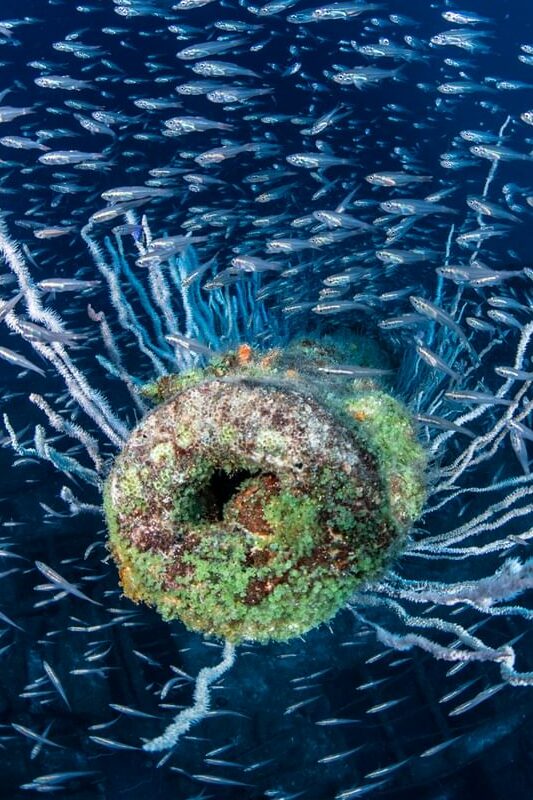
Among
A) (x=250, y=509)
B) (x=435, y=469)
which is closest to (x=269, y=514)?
(x=250, y=509)

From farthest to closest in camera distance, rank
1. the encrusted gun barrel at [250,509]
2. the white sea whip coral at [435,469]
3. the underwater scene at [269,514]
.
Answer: the white sea whip coral at [435,469] → the underwater scene at [269,514] → the encrusted gun barrel at [250,509]

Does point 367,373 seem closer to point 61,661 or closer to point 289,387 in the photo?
point 289,387

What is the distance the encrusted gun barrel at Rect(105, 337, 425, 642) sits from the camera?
2889 mm

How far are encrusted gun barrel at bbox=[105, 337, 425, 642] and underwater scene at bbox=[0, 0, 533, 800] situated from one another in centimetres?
1

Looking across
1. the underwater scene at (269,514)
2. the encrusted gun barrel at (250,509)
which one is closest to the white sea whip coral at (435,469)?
the underwater scene at (269,514)

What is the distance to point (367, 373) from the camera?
465 cm

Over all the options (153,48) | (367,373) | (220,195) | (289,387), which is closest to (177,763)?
(367,373)

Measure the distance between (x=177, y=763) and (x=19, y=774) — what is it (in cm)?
182

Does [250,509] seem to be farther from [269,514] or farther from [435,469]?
[435,469]

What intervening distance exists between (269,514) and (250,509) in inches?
4.4

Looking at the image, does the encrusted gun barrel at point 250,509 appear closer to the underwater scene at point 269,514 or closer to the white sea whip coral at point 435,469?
the underwater scene at point 269,514

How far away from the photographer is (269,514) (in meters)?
2.88

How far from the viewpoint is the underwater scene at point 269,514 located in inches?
118

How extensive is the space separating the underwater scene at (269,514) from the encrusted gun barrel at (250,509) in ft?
0.05
